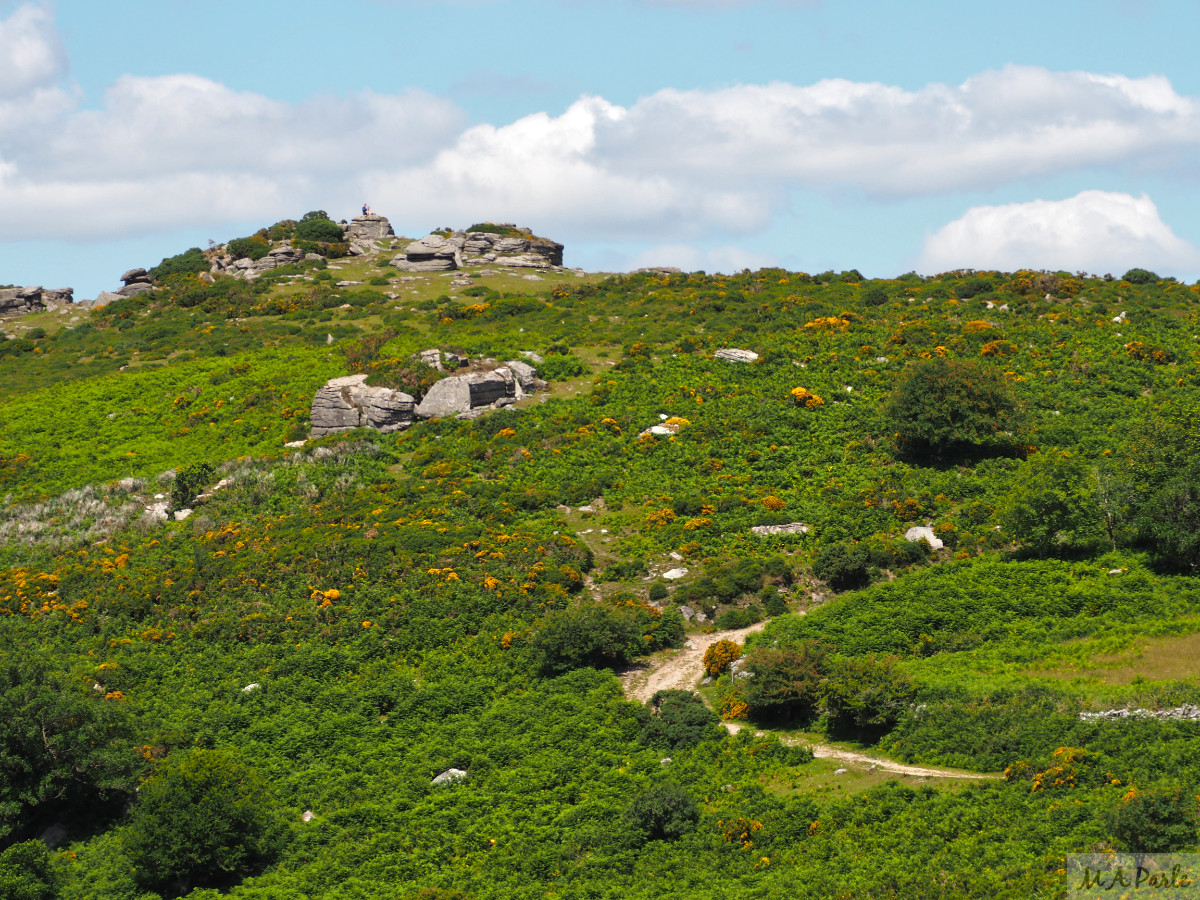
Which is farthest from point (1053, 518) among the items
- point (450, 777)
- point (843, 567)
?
point (450, 777)

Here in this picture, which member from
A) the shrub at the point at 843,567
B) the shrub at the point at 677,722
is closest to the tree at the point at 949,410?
the shrub at the point at 843,567

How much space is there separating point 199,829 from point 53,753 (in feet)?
20.3

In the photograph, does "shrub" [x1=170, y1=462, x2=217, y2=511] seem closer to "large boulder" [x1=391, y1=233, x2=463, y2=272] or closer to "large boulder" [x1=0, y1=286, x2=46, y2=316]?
"large boulder" [x1=391, y1=233, x2=463, y2=272]

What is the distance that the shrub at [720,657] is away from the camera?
34250 millimetres

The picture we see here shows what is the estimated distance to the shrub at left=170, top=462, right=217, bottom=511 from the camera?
165 ft

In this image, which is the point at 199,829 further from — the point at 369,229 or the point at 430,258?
the point at 369,229

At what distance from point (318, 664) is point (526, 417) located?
24.0 metres

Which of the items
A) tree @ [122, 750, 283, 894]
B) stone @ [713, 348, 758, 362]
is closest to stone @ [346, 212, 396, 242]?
stone @ [713, 348, 758, 362]

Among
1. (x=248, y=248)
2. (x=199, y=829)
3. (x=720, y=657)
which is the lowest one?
(x=199, y=829)

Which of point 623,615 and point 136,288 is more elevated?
point 136,288

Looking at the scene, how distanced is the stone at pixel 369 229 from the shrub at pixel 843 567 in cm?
7843

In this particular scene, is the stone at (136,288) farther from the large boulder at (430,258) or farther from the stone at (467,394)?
the stone at (467,394)

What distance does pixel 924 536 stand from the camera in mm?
40719

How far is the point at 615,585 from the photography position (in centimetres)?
4109
